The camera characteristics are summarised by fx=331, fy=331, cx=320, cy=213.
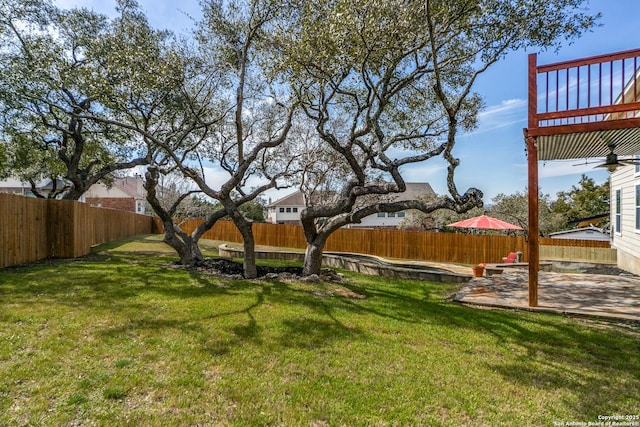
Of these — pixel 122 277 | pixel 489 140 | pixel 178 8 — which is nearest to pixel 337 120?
pixel 489 140

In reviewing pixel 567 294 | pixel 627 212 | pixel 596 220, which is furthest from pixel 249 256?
pixel 596 220

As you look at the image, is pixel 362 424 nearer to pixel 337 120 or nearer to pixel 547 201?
pixel 337 120

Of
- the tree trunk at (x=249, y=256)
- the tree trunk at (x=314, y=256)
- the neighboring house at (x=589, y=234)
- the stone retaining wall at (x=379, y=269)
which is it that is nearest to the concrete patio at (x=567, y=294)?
the stone retaining wall at (x=379, y=269)

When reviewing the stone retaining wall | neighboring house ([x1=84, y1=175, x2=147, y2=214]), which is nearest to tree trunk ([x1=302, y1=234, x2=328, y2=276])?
the stone retaining wall

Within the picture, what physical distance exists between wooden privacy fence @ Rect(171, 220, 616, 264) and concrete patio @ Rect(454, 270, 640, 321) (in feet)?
20.3

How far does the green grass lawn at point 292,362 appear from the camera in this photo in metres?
2.85

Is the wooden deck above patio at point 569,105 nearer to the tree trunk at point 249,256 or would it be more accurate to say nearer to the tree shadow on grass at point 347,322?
the tree shadow on grass at point 347,322

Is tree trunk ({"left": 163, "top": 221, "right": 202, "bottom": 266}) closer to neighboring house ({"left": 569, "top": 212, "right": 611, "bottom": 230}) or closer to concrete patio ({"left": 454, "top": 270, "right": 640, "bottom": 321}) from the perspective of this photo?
concrete patio ({"left": 454, "top": 270, "right": 640, "bottom": 321})

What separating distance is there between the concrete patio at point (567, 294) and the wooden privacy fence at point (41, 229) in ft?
36.3

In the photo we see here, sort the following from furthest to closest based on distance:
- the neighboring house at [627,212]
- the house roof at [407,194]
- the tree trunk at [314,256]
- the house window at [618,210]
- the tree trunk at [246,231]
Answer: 1. the house roof at [407,194]
2. the house window at [618,210]
3. the neighboring house at [627,212]
4. the tree trunk at [314,256]
5. the tree trunk at [246,231]

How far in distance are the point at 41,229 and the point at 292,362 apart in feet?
33.3

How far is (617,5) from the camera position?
6.37m

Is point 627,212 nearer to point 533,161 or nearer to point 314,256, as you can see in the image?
point 533,161

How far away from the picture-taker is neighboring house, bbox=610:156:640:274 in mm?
9828
